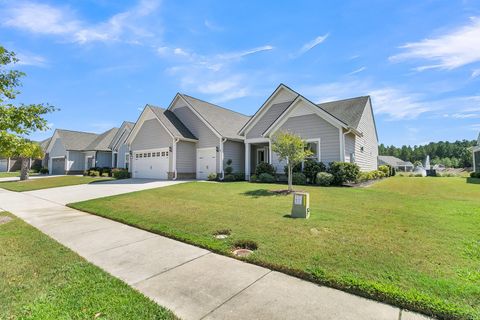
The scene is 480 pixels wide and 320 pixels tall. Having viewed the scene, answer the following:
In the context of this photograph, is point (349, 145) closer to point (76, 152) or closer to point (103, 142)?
point (103, 142)

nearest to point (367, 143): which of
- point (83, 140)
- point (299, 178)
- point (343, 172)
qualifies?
point (343, 172)

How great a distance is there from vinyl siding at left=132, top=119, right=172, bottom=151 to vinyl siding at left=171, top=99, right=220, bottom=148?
2463mm

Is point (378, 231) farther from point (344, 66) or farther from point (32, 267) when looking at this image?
point (344, 66)

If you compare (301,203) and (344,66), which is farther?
(344,66)

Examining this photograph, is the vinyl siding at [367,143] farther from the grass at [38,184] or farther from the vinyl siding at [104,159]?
the vinyl siding at [104,159]

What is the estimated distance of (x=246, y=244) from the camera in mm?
4977

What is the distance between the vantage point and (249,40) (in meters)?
12.5

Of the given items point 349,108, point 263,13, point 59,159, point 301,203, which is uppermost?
point 263,13

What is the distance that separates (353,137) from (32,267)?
17.0 metres

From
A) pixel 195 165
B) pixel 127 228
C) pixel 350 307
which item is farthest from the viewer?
pixel 195 165

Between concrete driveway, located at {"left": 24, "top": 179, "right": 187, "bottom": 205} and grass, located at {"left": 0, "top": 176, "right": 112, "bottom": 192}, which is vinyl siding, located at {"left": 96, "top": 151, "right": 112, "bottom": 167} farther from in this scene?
concrete driveway, located at {"left": 24, "top": 179, "right": 187, "bottom": 205}

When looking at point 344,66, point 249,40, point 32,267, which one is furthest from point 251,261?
point 344,66

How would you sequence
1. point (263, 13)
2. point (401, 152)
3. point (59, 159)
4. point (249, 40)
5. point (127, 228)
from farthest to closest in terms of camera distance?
point (401, 152) → point (59, 159) → point (249, 40) → point (263, 13) → point (127, 228)

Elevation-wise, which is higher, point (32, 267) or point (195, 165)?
point (195, 165)
